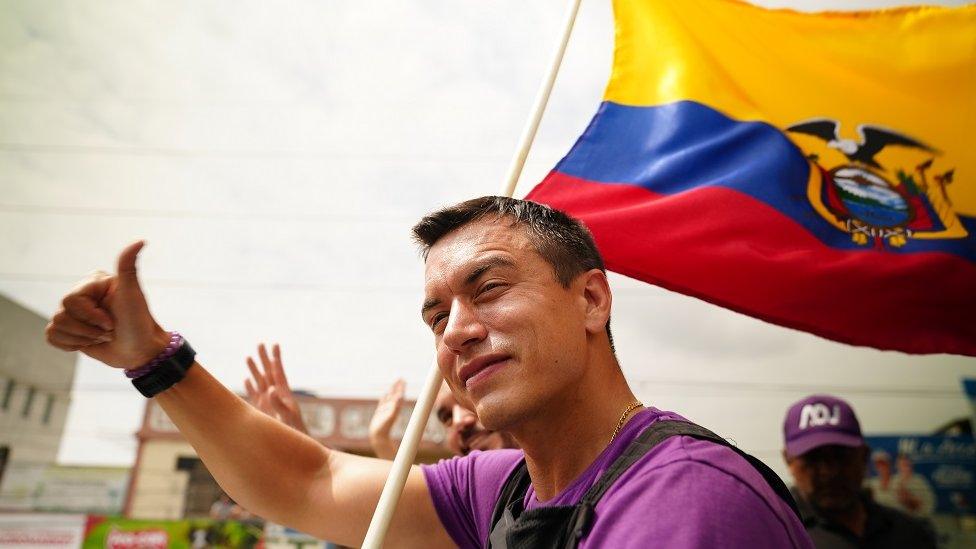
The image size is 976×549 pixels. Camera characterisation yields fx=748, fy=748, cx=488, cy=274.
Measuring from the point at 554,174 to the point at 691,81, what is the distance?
95 cm

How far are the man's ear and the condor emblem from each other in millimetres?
2181

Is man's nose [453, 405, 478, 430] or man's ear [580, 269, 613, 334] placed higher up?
man's ear [580, 269, 613, 334]

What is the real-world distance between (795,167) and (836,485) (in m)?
1.74

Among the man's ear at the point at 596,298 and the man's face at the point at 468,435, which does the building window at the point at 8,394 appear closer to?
the man's face at the point at 468,435

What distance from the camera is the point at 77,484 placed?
33719mm

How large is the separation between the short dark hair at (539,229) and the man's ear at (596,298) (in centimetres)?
3

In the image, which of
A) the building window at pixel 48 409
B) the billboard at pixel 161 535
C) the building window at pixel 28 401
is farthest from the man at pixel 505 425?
the building window at pixel 48 409

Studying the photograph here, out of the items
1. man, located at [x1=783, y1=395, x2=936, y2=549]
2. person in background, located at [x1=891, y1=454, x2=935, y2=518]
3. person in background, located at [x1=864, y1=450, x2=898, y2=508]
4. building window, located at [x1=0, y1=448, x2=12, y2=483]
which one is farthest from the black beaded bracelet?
building window, located at [x1=0, y1=448, x2=12, y2=483]

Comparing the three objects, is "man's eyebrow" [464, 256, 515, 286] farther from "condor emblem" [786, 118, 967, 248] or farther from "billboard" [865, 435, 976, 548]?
"billboard" [865, 435, 976, 548]

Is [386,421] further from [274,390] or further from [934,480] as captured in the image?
[934,480]

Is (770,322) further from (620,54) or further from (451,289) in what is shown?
(451,289)

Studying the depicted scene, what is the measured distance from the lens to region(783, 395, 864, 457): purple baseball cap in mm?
4102

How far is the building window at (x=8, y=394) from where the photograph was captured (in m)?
42.2

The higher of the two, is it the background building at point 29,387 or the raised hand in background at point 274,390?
the raised hand in background at point 274,390
